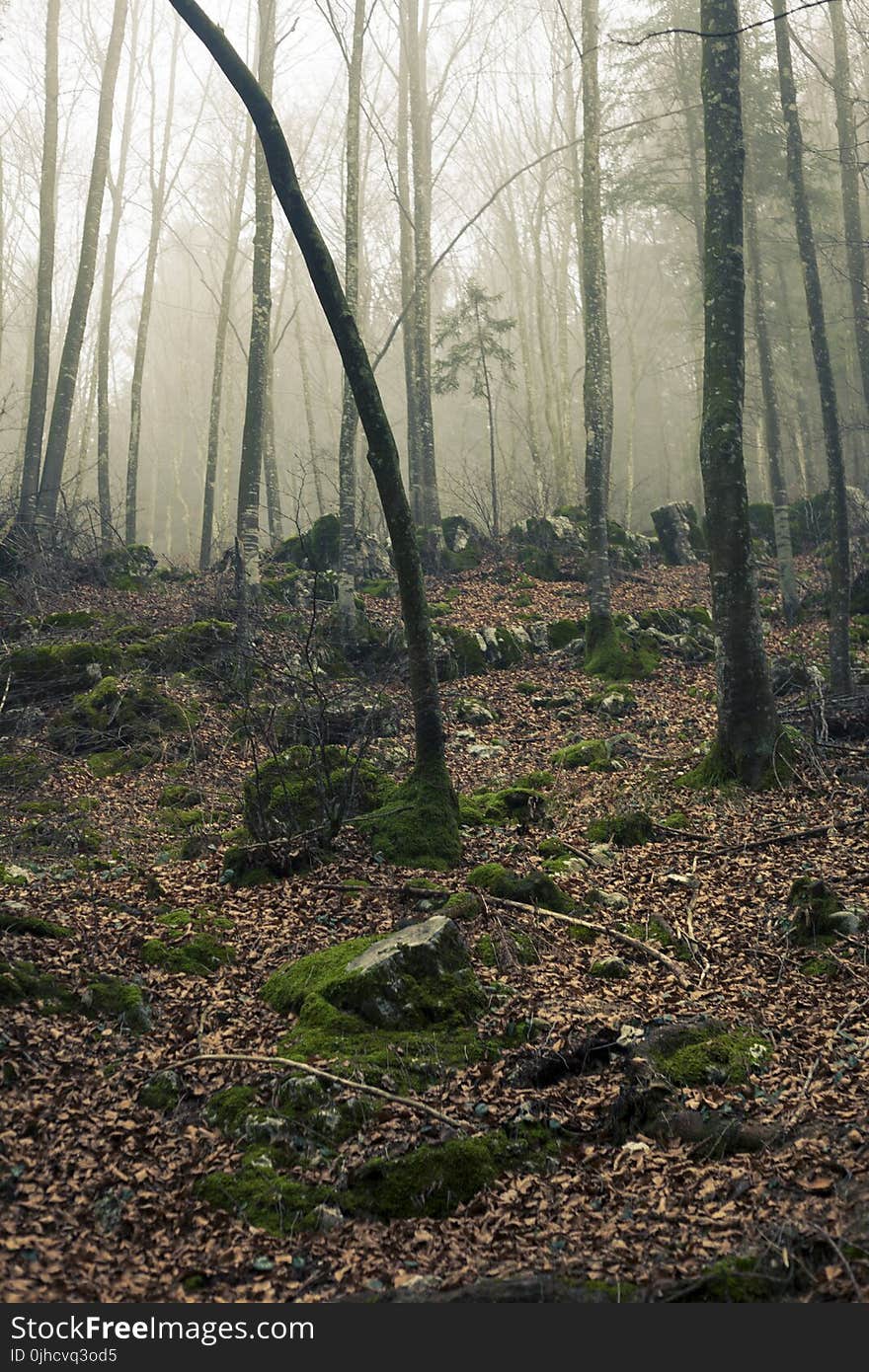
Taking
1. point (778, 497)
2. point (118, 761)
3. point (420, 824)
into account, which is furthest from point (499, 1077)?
point (778, 497)

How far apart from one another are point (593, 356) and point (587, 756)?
24.2 feet

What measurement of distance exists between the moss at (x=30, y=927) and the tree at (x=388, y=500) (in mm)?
2432

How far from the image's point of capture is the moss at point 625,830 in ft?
23.5

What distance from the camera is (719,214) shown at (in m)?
8.05

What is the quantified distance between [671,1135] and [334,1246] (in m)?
1.48

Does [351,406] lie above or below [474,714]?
above

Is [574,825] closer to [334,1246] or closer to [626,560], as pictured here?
[334,1246]

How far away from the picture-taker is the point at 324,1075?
4.14 metres

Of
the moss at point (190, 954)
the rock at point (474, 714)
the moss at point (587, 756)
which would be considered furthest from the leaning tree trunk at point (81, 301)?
the moss at point (190, 954)

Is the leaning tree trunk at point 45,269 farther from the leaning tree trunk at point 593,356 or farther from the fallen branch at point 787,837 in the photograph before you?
the fallen branch at point 787,837

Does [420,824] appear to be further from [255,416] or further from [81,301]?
[81,301]

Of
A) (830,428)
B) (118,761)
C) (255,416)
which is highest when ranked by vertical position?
(255,416)

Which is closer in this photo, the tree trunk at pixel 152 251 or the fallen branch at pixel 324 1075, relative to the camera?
the fallen branch at pixel 324 1075

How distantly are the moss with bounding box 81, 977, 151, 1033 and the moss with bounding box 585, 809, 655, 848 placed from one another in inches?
151
